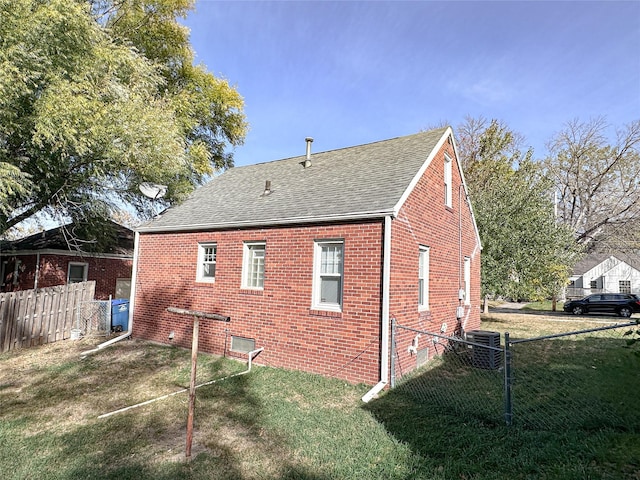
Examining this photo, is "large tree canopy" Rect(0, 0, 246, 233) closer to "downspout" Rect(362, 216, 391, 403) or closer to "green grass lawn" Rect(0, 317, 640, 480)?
"green grass lawn" Rect(0, 317, 640, 480)

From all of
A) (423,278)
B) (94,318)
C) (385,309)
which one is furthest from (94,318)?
(423,278)

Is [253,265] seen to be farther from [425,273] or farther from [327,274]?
[425,273]

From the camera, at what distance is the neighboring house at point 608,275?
39344 millimetres

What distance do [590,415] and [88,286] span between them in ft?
45.8

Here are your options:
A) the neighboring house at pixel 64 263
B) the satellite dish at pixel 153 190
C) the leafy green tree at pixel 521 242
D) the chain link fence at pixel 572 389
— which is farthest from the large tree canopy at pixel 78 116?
the leafy green tree at pixel 521 242

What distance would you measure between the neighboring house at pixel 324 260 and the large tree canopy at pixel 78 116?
7.97 feet

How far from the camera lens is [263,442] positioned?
483 centimetres

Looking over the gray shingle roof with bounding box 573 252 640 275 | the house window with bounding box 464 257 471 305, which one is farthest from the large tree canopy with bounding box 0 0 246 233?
the gray shingle roof with bounding box 573 252 640 275

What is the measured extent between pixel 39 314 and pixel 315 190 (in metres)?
9.14

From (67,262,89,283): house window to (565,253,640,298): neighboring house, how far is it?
4260cm

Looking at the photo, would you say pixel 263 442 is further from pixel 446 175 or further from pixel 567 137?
pixel 567 137

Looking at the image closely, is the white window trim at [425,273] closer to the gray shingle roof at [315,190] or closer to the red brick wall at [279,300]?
the gray shingle roof at [315,190]

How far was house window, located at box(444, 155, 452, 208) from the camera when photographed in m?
10.7

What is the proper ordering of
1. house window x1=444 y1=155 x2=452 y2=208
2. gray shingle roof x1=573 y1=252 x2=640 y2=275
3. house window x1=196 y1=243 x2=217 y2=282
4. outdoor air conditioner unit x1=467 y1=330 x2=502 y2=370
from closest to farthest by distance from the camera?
outdoor air conditioner unit x1=467 y1=330 x2=502 y2=370
house window x1=196 y1=243 x2=217 y2=282
house window x1=444 y1=155 x2=452 y2=208
gray shingle roof x1=573 y1=252 x2=640 y2=275
